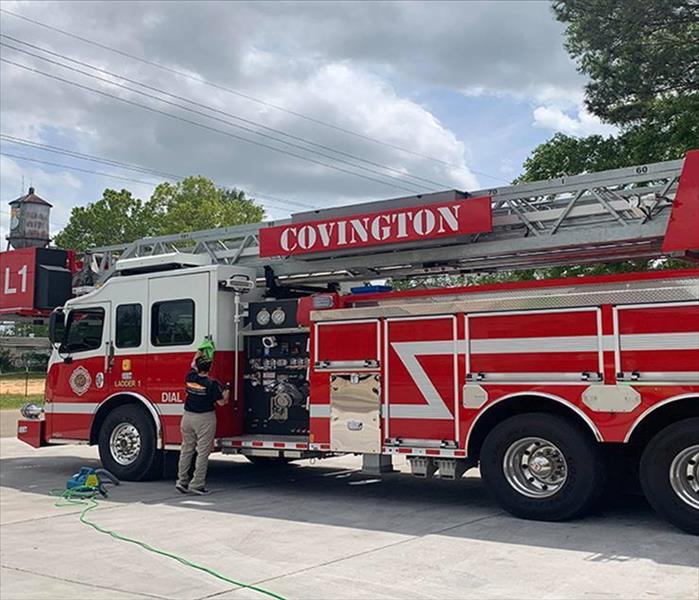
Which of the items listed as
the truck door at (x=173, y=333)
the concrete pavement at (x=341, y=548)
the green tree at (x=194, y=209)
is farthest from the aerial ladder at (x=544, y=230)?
the green tree at (x=194, y=209)

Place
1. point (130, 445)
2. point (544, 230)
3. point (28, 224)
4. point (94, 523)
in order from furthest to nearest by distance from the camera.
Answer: point (28, 224) → point (130, 445) → point (544, 230) → point (94, 523)

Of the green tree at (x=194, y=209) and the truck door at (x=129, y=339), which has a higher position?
the green tree at (x=194, y=209)

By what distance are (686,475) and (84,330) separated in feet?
27.9

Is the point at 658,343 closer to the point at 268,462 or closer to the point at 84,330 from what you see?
the point at 268,462

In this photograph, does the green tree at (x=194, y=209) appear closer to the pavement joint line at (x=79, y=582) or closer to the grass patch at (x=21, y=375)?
the grass patch at (x=21, y=375)

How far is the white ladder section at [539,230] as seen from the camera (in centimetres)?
788

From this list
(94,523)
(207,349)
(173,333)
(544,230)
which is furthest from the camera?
(173,333)

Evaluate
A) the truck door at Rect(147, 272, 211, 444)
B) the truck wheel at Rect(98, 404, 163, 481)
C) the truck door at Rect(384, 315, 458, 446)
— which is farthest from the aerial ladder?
the truck wheel at Rect(98, 404, 163, 481)

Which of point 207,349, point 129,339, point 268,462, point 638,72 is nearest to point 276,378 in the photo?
point 207,349

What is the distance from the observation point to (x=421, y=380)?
8.41 m

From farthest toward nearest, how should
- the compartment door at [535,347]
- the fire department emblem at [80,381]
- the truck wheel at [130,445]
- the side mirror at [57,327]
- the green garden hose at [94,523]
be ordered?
the side mirror at [57,327] → the fire department emblem at [80,381] → the truck wheel at [130,445] → the compartment door at [535,347] → the green garden hose at [94,523]

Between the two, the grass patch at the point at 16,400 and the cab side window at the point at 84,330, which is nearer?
the cab side window at the point at 84,330

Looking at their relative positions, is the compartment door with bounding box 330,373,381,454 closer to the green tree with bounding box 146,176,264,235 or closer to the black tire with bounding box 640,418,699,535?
the black tire with bounding box 640,418,699,535

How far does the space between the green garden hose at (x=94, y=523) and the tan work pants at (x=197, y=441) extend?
1116mm
